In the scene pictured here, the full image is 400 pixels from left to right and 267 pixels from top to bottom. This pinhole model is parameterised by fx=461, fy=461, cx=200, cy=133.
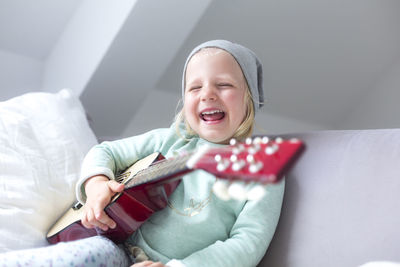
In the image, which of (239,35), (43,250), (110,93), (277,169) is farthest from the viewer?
(239,35)

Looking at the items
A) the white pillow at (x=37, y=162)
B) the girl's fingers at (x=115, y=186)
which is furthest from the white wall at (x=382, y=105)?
the girl's fingers at (x=115, y=186)

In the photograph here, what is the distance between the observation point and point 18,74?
1748mm

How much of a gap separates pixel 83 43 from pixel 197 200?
2.85 ft

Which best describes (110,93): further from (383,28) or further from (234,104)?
(383,28)

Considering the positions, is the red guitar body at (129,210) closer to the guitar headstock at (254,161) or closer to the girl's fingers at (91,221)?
the girl's fingers at (91,221)

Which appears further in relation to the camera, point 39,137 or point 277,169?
point 39,137

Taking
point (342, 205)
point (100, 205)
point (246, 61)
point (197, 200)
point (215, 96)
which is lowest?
point (100, 205)

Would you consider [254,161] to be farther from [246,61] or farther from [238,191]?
[246,61]

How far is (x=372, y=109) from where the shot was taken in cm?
234

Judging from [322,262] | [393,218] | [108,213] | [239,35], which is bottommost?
[108,213]

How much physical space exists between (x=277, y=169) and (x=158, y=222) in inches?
21.2

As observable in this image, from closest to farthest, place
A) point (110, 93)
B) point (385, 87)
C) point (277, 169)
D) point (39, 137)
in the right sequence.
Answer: point (277, 169) < point (39, 137) < point (110, 93) < point (385, 87)

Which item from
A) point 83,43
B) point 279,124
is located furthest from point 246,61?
point 279,124

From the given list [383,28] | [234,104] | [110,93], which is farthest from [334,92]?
[234,104]
